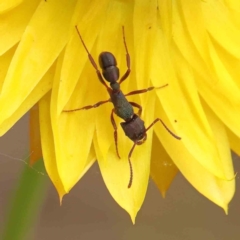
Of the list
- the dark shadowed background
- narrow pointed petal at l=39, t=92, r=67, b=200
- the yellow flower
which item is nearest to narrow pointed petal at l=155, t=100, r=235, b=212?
the yellow flower

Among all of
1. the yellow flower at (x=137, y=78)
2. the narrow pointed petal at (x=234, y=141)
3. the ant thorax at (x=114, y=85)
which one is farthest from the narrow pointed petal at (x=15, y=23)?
the narrow pointed petal at (x=234, y=141)

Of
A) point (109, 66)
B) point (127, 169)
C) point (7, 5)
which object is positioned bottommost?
point (127, 169)

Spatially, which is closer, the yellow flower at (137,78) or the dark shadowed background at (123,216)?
the yellow flower at (137,78)

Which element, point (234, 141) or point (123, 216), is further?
point (123, 216)

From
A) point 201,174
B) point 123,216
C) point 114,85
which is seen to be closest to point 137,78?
point 114,85

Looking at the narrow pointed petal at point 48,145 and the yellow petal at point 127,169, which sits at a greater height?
the narrow pointed petal at point 48,145

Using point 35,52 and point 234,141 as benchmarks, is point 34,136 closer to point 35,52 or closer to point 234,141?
point 35,52

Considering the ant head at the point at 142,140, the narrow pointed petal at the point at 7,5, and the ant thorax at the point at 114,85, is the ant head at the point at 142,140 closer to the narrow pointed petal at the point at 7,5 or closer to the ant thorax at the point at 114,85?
the ant thorax at the point at 114,85
